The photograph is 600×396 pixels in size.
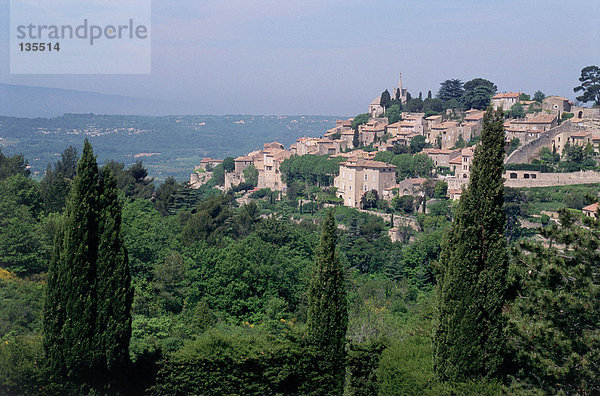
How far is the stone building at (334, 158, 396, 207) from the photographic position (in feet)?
187

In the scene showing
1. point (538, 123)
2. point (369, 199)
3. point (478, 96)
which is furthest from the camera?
point (478, 96)

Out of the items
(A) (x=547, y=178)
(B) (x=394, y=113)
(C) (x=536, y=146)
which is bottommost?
(A) (x=547, y=178)

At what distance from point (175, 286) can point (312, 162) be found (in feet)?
156

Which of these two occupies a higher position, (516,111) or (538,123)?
(516,111)

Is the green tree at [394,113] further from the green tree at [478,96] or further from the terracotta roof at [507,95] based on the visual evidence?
the terracotta roof at [507,95]

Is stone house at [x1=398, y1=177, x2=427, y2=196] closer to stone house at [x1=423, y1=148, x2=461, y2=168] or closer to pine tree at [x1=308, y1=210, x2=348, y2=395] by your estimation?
stone house at [x1=423, y1=148, x2=461, y2=168]

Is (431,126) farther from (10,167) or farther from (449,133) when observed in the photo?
(10,167)

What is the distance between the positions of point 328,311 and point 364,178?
4875 cm

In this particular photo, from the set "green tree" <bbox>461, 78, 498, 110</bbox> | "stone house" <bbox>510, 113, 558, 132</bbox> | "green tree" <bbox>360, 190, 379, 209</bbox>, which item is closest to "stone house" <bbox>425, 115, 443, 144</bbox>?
"green tree" <bbox>461, 78, 498, 110</bbox>

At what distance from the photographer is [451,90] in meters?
78.3

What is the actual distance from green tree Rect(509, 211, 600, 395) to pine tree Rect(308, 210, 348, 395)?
8.64 ft

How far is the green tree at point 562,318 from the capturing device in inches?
332

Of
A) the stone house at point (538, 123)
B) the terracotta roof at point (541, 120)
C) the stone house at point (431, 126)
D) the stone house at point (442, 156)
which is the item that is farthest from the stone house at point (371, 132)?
the terracotta roof at point (541, 120)

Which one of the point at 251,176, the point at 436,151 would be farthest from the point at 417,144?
the point at 251,176
